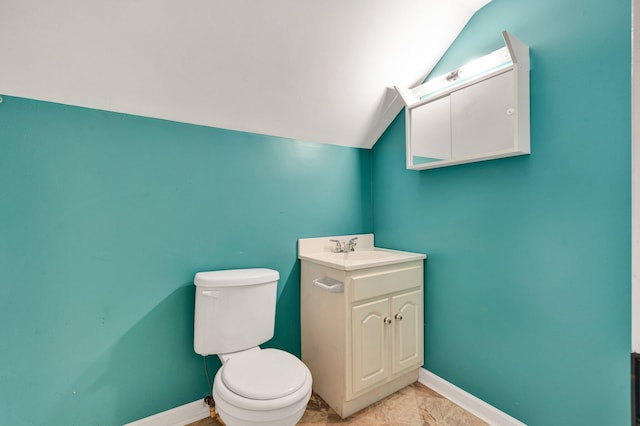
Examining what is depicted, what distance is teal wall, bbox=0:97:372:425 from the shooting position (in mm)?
1315

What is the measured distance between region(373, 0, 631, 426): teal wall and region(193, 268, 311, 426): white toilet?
1.05 metres

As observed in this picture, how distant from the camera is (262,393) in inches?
47.4

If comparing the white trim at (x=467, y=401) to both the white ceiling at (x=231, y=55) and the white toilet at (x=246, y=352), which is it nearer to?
the white toilet at (x=246, y=352)

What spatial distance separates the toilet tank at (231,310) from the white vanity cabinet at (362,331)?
1.14 ft

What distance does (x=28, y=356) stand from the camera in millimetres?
1329

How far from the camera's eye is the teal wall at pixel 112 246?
1.32 m

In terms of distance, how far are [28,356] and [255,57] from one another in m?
1.75

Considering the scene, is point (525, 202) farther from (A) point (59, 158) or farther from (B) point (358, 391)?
(A) point (59, 158)

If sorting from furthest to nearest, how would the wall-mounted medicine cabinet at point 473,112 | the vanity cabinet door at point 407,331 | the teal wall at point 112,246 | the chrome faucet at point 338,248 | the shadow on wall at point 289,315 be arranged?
1. the chrome faucet at point 338,248
2. the shadow on wall at point 289,315
3. the vanity cabinet door at point 407,331
4. the wall-mounted medicine cabinet at point 473,112
5. the teal wall at point 112,246

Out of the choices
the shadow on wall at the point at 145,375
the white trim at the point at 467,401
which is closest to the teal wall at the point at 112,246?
the shadow on wall at the point at 145,375

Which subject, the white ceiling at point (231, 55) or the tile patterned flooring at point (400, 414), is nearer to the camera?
the white ceiling at point (231, 55)

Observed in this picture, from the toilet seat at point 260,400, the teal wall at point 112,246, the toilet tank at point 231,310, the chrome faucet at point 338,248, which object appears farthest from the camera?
the chrome faucet at point 338,248

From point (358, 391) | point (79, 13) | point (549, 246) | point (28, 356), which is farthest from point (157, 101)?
point (549, 246)

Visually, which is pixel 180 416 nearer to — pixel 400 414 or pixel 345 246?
pixel 400 414
